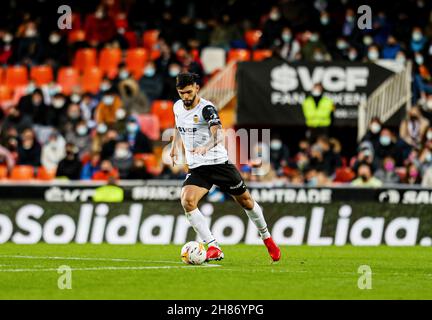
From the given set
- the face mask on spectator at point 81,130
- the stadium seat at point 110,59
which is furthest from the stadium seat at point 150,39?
the face mask on spectator at point 81,130

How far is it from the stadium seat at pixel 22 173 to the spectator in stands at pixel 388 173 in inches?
274

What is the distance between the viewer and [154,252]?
680 inches

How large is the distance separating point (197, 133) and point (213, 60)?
13.7 m

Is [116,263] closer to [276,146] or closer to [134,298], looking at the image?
[134,298]

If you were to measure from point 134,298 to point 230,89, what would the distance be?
15.6 m

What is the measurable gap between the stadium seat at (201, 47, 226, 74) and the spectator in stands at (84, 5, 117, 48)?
2.84 metres

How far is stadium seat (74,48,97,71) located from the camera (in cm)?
2858

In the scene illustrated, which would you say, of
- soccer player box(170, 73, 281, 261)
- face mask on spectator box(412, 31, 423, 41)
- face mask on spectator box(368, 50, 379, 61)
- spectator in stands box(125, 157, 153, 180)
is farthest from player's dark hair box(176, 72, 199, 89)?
→ face mask on spectator box(412, 31, 423, 41)

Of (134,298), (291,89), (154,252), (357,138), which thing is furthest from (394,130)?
(134,298)

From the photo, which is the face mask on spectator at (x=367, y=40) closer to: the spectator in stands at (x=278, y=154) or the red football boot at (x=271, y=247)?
the spectator in stands at (x=278, y=154)

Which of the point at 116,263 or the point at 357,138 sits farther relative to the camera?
the point at 357,138

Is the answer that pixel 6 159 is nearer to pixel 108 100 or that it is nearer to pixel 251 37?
pixel 108 100

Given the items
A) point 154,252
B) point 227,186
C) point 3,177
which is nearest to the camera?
point 227,186

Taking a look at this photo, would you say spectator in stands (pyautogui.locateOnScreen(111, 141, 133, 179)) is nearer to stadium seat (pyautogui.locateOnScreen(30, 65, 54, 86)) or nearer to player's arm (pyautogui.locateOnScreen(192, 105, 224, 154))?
stadium seat (pyautogui.locateOnScreen(30, 65, 54, 86))
